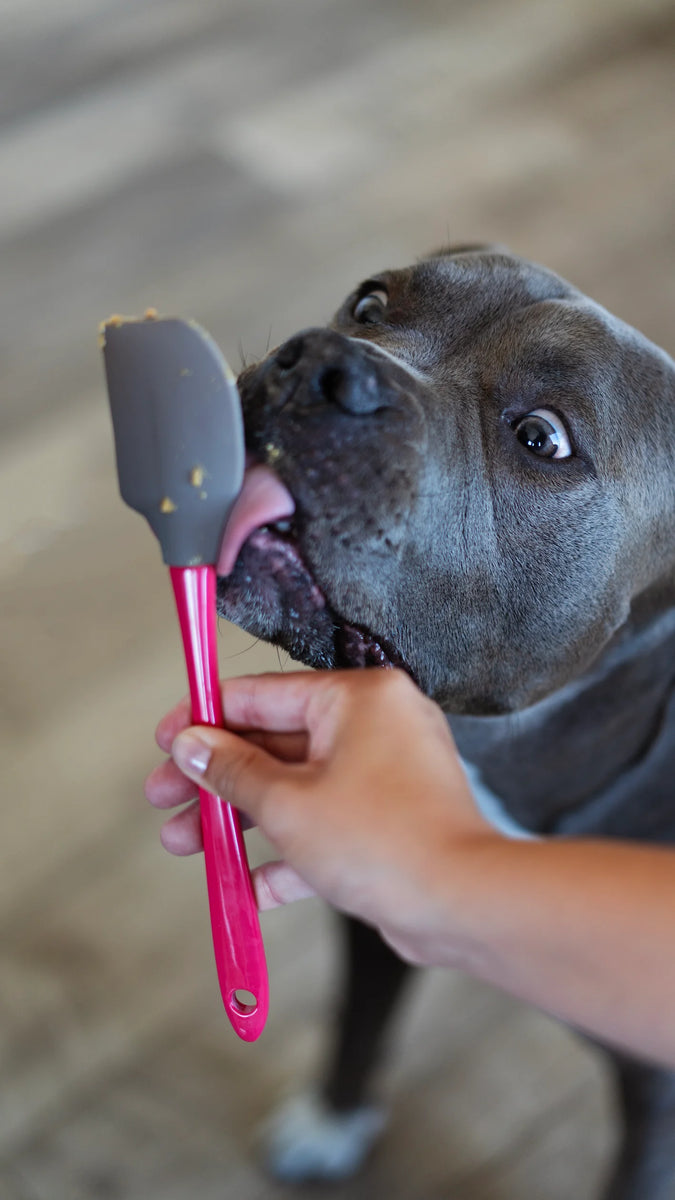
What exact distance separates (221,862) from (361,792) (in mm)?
244

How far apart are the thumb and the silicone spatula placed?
2.0 inches

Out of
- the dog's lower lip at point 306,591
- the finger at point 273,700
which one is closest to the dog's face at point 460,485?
the dog's lower lip at point 306,591

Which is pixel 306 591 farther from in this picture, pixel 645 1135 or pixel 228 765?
pixel 645 1135

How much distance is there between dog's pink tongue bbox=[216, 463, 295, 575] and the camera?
1016 mm

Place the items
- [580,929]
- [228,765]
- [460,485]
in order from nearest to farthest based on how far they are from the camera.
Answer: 1. [580,929]
2. [228,765]
3. [460,485]

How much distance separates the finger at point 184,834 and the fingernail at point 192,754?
0.12 metres

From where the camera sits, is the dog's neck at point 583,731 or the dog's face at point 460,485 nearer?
the dog's face at point 460,485

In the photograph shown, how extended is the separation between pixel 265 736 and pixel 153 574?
1484 mm

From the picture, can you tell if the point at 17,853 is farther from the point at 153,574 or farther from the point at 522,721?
the point at 522,721

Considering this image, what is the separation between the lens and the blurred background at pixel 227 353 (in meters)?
1.75

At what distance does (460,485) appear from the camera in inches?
46.5

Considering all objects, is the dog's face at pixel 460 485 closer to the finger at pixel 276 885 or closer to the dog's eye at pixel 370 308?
the dog's eye at pixel 370 308

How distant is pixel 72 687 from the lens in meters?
2.26

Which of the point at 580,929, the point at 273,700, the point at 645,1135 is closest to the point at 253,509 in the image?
the point at 273,700
